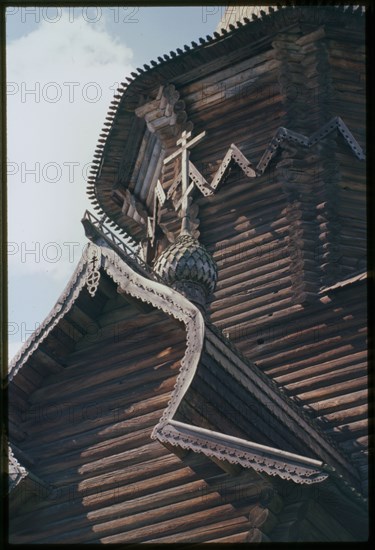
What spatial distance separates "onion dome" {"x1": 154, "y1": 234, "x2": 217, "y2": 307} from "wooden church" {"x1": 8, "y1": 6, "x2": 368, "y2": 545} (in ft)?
0.08

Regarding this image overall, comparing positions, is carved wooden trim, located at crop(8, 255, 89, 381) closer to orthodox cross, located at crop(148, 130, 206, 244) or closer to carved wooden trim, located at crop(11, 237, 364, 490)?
carved wooden trim, located at crop(11, 237, 364, 490)

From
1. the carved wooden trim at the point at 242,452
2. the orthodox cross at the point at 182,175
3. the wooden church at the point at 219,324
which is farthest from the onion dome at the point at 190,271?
the carved wooden trim at the point at 242,452

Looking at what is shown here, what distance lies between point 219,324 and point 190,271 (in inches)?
105

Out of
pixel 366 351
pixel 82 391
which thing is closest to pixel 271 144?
pixel 366 351

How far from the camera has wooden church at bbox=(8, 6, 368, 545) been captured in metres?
13.3

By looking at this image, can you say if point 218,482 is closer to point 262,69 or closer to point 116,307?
point 116,307

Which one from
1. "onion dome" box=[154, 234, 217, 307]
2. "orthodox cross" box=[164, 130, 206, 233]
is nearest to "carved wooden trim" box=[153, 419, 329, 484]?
"onion dome" box=[154, 234, 217, 307]

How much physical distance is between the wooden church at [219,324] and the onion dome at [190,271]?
2cm

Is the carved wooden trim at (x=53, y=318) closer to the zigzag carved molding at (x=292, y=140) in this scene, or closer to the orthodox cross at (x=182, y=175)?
the orthodox cross at (x=182, y=175)

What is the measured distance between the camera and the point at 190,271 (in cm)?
1532

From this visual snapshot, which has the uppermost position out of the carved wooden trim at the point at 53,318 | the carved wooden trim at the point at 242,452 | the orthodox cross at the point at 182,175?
the orthodox cross at the point at 182,175

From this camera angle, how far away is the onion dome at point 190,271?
15.3 metres

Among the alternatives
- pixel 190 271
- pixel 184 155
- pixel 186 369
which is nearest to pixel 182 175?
pixel 184 155

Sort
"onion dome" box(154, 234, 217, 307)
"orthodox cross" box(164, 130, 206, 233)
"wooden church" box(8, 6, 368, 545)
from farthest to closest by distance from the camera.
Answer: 1. "orthodox cross" box(164, 130, 206, 233)
2. "onion dome" box(154, 234, 217, 307)
3. "wooden church" box(8, 6, 368, 545)
